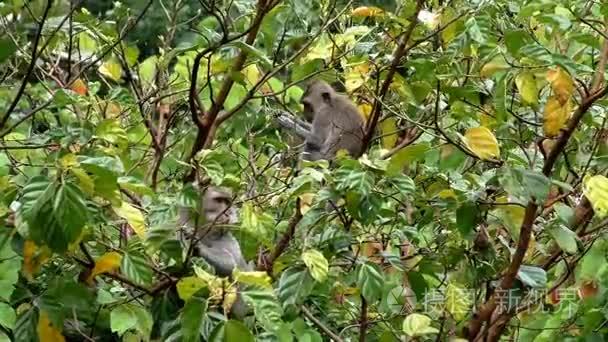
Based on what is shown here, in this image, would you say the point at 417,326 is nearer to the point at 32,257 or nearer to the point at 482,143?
the point at 482,143

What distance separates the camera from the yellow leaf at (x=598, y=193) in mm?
2432

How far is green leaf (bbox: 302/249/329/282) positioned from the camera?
2.41m

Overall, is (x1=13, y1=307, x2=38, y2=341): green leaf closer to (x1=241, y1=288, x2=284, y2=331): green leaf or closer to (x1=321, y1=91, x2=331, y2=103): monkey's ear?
(x1=241, y1=288, x2=284, y2=331): green leaf

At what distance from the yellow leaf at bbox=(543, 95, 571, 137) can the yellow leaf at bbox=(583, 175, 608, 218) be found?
0.57ft

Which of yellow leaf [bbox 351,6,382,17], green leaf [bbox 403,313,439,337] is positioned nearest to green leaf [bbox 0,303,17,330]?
green leaf [bbox 403,313,439,337]

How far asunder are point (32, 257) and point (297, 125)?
3.45m

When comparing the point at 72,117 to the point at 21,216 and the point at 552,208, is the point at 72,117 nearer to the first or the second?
the point at 21,216

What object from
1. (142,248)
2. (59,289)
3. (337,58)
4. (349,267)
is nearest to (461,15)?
(337,58)

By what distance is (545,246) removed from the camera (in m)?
3.36

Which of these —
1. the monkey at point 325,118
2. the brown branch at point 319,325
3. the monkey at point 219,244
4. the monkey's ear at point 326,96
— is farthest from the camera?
the monkey's ear at point 326,96

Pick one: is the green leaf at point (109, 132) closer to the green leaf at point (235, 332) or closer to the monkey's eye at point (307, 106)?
the green leaf at point (235, 332)

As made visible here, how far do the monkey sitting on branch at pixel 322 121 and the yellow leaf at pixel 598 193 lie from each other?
272 centimetres

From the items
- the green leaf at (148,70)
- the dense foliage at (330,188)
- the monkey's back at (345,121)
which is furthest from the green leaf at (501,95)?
the monkey's back at (345,121)

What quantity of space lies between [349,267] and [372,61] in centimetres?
84
